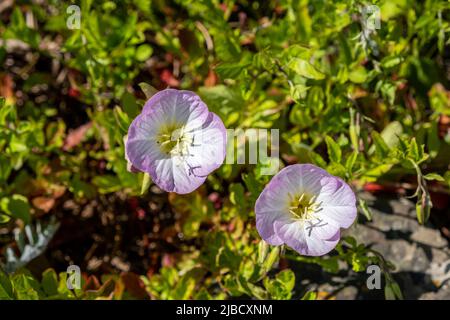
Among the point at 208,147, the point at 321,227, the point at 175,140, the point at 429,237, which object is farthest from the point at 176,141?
the point at 429,237

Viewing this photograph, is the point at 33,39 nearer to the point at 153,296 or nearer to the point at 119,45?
the point at 119,45

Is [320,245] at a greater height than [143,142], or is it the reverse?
[143,142]

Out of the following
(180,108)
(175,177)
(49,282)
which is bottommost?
(49,282)

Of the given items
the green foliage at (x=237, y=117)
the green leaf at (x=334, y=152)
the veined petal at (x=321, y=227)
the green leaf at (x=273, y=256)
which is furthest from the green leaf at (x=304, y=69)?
the green leaf at (x=273, y=256)

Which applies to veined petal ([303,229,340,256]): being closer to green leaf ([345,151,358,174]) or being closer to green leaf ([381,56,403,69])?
green leaf ([345,151,358,174])

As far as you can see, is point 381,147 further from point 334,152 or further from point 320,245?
point 320,245

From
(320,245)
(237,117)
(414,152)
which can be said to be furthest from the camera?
(237,117)
